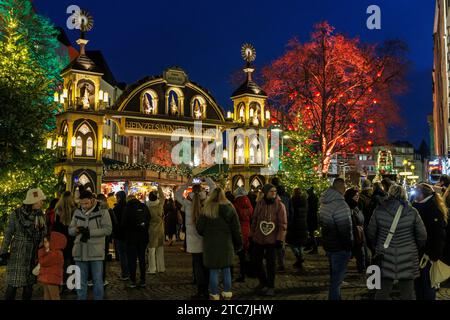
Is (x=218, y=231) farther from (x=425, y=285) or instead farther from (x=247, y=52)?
(x=247, y=52)

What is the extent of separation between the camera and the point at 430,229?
6641 millimetres

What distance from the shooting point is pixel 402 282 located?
6.39 metres

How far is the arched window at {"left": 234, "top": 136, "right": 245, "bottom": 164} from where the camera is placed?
1030 inches

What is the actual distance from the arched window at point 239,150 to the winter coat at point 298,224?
13177 millimetres

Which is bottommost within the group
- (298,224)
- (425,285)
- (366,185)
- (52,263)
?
(425,285)

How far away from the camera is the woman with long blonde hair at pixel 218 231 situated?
8039mm

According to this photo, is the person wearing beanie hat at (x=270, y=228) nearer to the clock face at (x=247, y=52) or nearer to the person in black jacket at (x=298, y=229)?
the person in black jacket at (x=298, y=229)

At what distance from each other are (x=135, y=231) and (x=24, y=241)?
2.98m

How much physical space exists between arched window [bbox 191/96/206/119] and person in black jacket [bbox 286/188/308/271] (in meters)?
12.3

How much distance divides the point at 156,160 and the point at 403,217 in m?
64.8

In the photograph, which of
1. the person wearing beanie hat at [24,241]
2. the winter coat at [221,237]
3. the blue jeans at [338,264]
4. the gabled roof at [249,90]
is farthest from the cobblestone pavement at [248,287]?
the gabled roof at [249,90]

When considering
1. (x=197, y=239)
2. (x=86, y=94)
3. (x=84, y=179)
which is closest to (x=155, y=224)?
(x=197, y=239)
